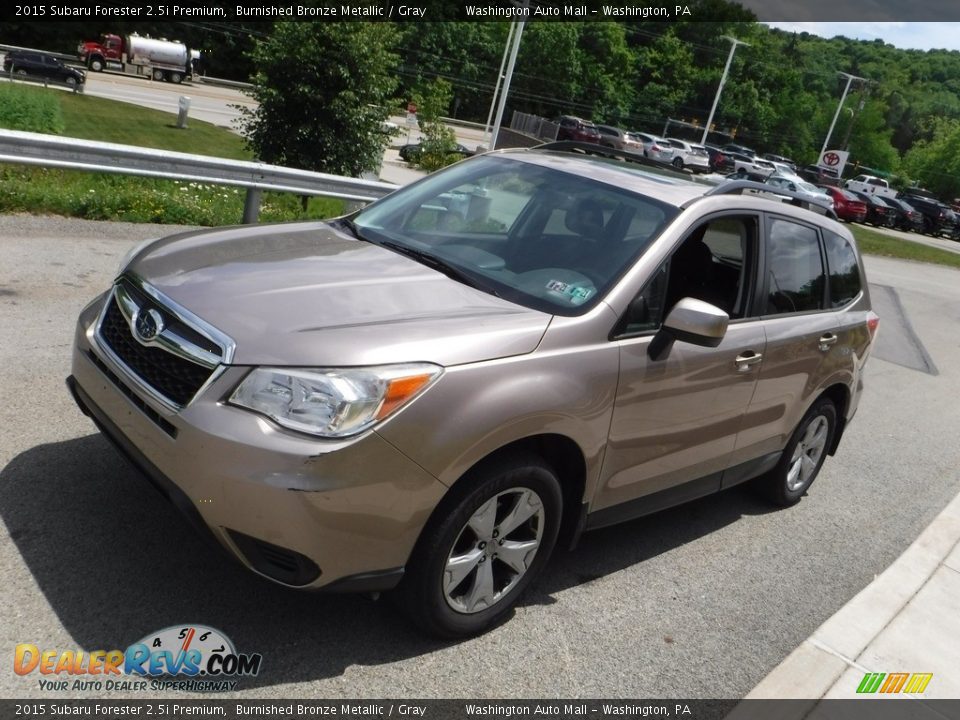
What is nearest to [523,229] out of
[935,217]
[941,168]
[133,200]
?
[133,200]

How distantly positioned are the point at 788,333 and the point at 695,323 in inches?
51.7

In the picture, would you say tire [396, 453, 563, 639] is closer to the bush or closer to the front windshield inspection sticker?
the front windshield inspection sticker

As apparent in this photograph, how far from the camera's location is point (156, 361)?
3439mm

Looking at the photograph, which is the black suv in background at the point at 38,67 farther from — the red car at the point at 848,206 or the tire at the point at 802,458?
the tire at the point at 802,458

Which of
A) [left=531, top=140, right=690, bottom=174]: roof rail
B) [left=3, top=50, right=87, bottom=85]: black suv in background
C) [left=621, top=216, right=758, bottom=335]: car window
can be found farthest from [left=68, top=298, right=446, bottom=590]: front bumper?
[left=3, top=50, right=87, bottom=85]: black suv in background

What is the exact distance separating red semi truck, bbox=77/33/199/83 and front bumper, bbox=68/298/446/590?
207 ft

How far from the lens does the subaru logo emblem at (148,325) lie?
11.4 ft

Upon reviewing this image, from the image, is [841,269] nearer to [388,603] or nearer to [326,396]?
[388,603]

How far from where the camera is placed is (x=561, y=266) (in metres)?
4.20

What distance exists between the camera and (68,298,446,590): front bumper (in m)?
Answer: 3.07

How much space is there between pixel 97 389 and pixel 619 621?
2398 millimetres

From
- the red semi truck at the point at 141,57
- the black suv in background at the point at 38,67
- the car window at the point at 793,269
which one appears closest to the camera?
the car window at the point at 793,269

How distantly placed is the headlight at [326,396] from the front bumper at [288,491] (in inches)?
1.7

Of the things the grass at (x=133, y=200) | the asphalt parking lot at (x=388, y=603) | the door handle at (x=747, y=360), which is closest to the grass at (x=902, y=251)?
the grass at (x=133, y=200)
